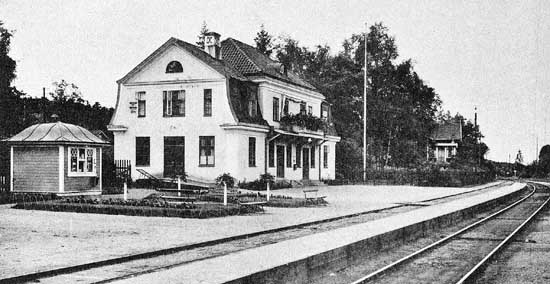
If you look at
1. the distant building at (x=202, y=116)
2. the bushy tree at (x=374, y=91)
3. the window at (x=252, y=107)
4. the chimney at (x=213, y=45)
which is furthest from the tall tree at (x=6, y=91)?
the bushy tree at (x=374, y=91)

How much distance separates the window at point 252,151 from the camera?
119 feet

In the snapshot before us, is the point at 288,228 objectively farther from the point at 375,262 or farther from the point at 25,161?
the point at 25,161

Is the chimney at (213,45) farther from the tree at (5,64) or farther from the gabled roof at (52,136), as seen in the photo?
the tree at (5,64)

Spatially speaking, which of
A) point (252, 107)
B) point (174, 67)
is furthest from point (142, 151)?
point (252, 107)

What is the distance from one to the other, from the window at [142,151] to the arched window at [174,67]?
409cm

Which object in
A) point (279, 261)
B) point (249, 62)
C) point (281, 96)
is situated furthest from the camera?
point (281, 96)

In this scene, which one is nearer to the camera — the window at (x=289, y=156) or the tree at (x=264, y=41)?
the window at (x=289, y=156)

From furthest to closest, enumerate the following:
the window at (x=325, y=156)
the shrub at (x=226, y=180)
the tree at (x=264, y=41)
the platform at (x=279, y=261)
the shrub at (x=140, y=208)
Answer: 1. the tree at (x=264, y=41)
2. the window at (x=325, y=156)
3. the shrub at (x=226, y=180)
4. the shrub at (x=140, y=208)
5. the platform at (x=279, y=261)

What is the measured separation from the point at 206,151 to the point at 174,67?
Answer: 16.9 feet

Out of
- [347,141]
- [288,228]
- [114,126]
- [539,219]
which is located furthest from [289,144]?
[288,228]

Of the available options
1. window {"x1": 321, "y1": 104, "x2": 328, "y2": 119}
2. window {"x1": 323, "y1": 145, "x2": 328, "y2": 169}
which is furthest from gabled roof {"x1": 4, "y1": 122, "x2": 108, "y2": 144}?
window {"x1": 321, "y1": 104, "x2": 328, "y2": 119}

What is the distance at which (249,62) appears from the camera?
39.1m

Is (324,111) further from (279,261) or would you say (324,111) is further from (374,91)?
(279,261)

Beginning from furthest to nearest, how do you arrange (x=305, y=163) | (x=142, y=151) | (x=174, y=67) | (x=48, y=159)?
1. (x=305, y=163)
2. (x=142, y=151)
3. (x=174, y=67)
4. (x=48, y=159)
